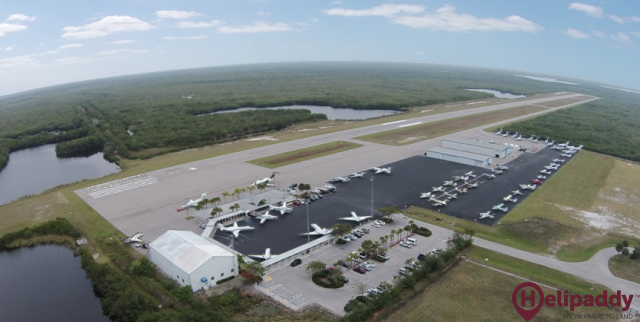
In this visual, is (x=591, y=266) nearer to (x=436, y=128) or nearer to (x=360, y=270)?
(x=360, y=270)

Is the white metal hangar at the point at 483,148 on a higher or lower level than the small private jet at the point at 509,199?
higher

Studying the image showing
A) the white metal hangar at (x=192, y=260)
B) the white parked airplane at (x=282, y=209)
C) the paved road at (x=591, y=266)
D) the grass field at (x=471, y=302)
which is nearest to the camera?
the grass field at (x=471, y=302)

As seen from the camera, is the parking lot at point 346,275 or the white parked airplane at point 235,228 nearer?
the parking lot at point 346,275

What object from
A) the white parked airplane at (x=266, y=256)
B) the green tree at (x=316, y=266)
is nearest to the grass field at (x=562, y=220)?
the green tree at (x=316, y=266)

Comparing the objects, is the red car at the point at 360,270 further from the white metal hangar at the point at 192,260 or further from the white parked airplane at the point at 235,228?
the white parked airplane at the point at 235,228

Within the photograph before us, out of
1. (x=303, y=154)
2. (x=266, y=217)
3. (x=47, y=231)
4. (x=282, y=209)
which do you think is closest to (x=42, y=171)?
(x=47, y=231)

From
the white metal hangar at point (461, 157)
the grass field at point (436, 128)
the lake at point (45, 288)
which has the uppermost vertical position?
the grass field at point (436, 128)

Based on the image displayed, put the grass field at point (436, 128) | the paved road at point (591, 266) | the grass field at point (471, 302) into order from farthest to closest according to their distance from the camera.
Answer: the grass field at point (436, 128) < the paved road at point (591, 266) < the grass field at point (471, 302)
